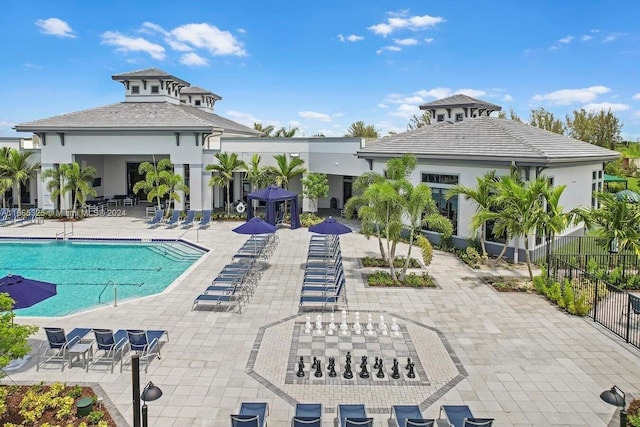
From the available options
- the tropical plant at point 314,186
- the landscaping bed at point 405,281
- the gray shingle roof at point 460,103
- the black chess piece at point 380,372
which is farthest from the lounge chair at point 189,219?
the black chess piece at point 380,372

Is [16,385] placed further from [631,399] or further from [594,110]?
[594,110]

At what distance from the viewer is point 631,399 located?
9633 mm

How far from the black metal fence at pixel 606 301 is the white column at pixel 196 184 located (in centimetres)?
2139

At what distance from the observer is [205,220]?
29.5 m

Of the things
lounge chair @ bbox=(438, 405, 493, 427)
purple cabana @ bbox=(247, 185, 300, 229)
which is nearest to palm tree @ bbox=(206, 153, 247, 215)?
purple cabana @ bbox=(247, 185, 300, 229)

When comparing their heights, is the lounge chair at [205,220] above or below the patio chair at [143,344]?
above

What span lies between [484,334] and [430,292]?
386 centimetres

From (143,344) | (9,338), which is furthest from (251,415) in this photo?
(9,338)

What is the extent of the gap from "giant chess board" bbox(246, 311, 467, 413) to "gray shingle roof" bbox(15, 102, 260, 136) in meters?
21.0

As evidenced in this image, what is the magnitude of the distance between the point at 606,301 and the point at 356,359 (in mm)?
9328

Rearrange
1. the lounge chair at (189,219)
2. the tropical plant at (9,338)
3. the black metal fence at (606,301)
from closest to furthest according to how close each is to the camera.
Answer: the tropical plant at (9,338), the black metal fence at (606,301), the lounge chair at (189,219)

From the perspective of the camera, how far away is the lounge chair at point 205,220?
1158 inches

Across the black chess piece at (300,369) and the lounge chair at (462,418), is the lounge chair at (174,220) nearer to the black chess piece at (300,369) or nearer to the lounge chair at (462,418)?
the black chess piece at (300,369)

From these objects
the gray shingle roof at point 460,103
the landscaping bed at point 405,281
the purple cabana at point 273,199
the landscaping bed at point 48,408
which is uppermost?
the gray shingle roof at point 460,103
